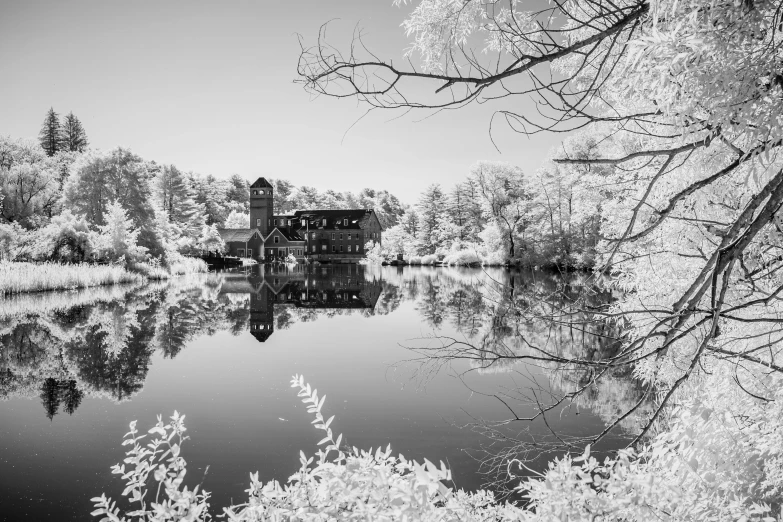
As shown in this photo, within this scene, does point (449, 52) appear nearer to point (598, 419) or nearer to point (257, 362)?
point (598, 419)

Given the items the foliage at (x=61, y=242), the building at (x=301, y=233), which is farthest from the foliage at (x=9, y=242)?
the building at (x=301, y=233)

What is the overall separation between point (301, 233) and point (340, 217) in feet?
20.8

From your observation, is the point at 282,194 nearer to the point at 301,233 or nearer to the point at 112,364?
the point at 301,233

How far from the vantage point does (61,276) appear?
2139 cm

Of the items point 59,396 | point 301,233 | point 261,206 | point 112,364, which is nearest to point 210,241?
point 261,206

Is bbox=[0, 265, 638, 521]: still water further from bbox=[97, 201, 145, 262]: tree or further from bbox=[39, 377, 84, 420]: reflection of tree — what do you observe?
bbox=[97, 201, 145, 262]: tree

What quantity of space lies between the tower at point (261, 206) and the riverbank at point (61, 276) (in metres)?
33.8

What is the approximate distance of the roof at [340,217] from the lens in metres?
→ 67.9

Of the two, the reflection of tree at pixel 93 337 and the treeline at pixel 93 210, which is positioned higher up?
the treeline at pixel 93 210

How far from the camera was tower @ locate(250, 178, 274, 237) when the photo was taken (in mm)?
64062

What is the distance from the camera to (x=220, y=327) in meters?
14.5

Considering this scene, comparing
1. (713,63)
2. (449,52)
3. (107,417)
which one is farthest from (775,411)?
(107,417)

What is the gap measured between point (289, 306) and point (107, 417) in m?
12.7

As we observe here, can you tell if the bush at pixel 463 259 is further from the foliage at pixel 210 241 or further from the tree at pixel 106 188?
the tree at pixel 106 188
